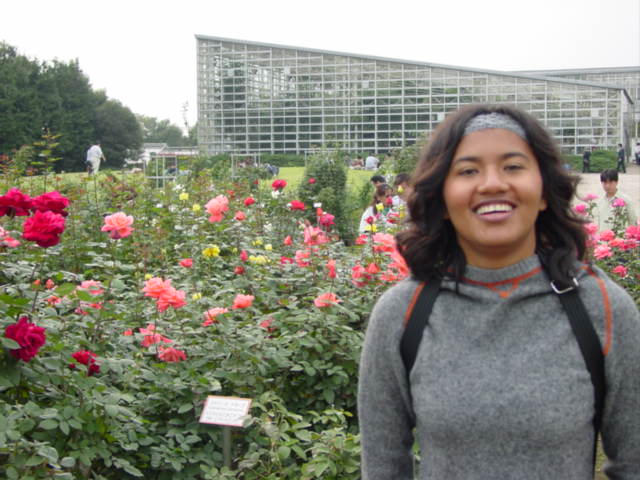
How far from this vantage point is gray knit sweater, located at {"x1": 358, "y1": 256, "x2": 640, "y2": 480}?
0.92 meters

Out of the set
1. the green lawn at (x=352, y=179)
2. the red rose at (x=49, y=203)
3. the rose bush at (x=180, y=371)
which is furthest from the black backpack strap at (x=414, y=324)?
the green lawn at (x=352, y=179)

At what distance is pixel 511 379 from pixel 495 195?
254 mm

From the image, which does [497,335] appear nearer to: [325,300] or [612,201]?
[325,300]

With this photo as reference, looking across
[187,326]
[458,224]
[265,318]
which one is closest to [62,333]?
[187,326]

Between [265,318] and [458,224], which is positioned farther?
[265,318]

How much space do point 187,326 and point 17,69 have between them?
127ft

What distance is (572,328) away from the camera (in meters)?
0.93

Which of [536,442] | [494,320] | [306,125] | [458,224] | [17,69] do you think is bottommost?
[536,442]

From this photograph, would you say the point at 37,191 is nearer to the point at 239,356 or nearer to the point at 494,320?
the point at 239,356

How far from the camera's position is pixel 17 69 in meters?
36.7

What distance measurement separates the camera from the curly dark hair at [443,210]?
3.38 ft

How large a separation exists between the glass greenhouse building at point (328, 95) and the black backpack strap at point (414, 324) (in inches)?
1464

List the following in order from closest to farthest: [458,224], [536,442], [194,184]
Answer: [536,442] → [458,224] → [194,184]

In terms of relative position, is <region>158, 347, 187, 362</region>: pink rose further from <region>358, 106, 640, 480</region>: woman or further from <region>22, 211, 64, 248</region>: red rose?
<region>358, 106, 640, 480</region>: woman
